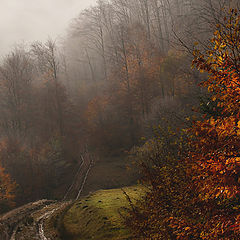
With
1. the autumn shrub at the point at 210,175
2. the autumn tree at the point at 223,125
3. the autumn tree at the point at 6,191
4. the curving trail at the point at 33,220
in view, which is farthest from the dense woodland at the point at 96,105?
A: the autumn tree at the point at 223,125

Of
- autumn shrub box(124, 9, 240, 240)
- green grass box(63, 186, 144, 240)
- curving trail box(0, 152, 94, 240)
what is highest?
autumn shrub box(124, 9, 240, 240)

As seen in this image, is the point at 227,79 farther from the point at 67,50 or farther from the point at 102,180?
the point at 67,50

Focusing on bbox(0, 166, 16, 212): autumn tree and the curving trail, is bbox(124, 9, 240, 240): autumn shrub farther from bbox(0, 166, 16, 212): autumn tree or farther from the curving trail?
bbox(0, 166, 16, 212): autumn tree

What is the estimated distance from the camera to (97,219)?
15836 millimetres

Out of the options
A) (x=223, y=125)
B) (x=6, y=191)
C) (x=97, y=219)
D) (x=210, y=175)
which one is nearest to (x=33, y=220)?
(x=6, y=191)

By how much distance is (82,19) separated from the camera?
171 ft

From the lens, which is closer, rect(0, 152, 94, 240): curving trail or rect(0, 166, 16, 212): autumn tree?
rect(0, 152, 94, 240): curving trail

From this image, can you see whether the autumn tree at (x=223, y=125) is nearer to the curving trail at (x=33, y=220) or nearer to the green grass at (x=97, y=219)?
the green grass at (x=97, y=219)

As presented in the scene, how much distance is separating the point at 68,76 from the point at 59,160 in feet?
81.8

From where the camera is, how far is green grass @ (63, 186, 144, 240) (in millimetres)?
14070

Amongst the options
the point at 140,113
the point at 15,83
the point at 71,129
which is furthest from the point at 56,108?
the point at 140,113

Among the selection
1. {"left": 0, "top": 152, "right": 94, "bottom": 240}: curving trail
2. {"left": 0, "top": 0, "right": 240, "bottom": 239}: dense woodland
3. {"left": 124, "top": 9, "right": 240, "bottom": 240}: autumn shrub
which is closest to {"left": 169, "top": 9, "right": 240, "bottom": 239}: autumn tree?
{"left": 124, "top": 9, "right": 240, "bottom": 240}: autumn shrub

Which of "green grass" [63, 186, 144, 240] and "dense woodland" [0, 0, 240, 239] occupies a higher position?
"dense woodland" [0, 0, 240, 239]

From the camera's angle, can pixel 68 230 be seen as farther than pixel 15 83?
No
